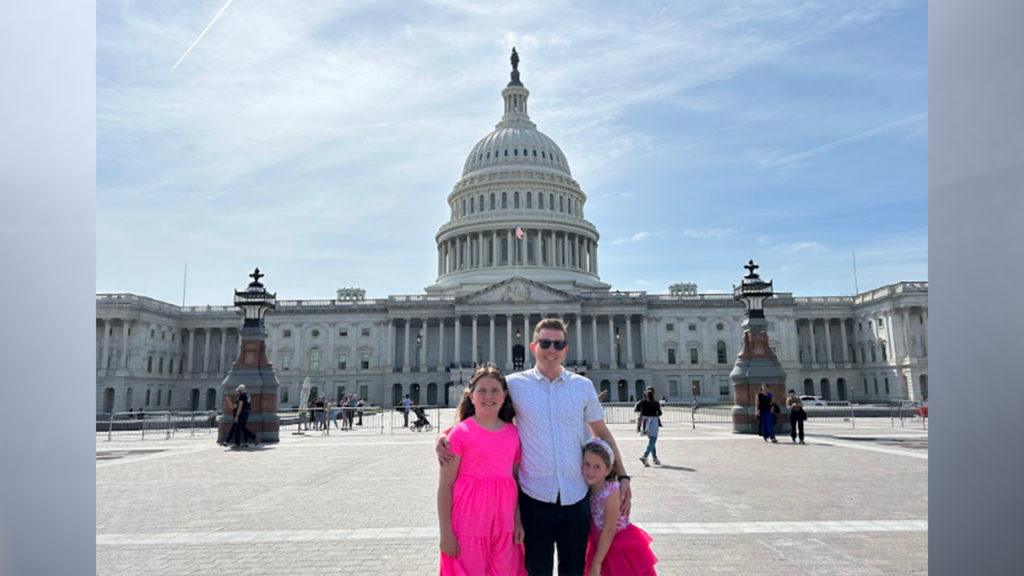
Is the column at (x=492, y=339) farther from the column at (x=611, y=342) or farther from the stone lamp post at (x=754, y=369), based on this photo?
the stone lamp post at (x=754, y=369)

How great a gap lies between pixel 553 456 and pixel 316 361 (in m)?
85.4

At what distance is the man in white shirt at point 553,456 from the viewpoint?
16.1ft

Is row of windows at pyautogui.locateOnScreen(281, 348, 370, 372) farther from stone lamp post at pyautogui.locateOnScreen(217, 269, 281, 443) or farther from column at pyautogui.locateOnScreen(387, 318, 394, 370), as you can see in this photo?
stone lamp post at pyautogui.locateOnScreen(217, 269, 281, 443)

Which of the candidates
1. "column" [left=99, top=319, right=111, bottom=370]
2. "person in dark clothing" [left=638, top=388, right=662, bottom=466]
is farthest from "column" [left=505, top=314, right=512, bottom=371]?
"person in dark clothing" [left=638, top=388, right=662, bottom=466]

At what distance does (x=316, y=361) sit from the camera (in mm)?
85750

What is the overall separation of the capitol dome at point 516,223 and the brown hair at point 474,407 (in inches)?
3334

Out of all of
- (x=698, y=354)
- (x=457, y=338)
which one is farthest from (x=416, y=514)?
(x=698, y=354)

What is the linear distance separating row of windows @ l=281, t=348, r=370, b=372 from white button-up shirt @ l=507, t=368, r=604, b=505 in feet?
271

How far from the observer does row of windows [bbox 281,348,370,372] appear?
85.1m

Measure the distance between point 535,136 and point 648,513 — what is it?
102118 mm

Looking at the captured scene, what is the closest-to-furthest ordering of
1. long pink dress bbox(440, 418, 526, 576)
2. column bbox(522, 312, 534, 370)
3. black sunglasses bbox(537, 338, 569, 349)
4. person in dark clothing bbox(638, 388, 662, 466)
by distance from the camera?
long pink dress bbox(440, 418, 526, 576) < black sunglasses bbox(537, 338, 569, 349) < person in dark clothing bbox(638, 388, 662, 466) < column bbox(522, 312, 534, 370)

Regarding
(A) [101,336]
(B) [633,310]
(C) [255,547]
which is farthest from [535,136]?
(C) [255,547]

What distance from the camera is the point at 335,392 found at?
83.8 metres
